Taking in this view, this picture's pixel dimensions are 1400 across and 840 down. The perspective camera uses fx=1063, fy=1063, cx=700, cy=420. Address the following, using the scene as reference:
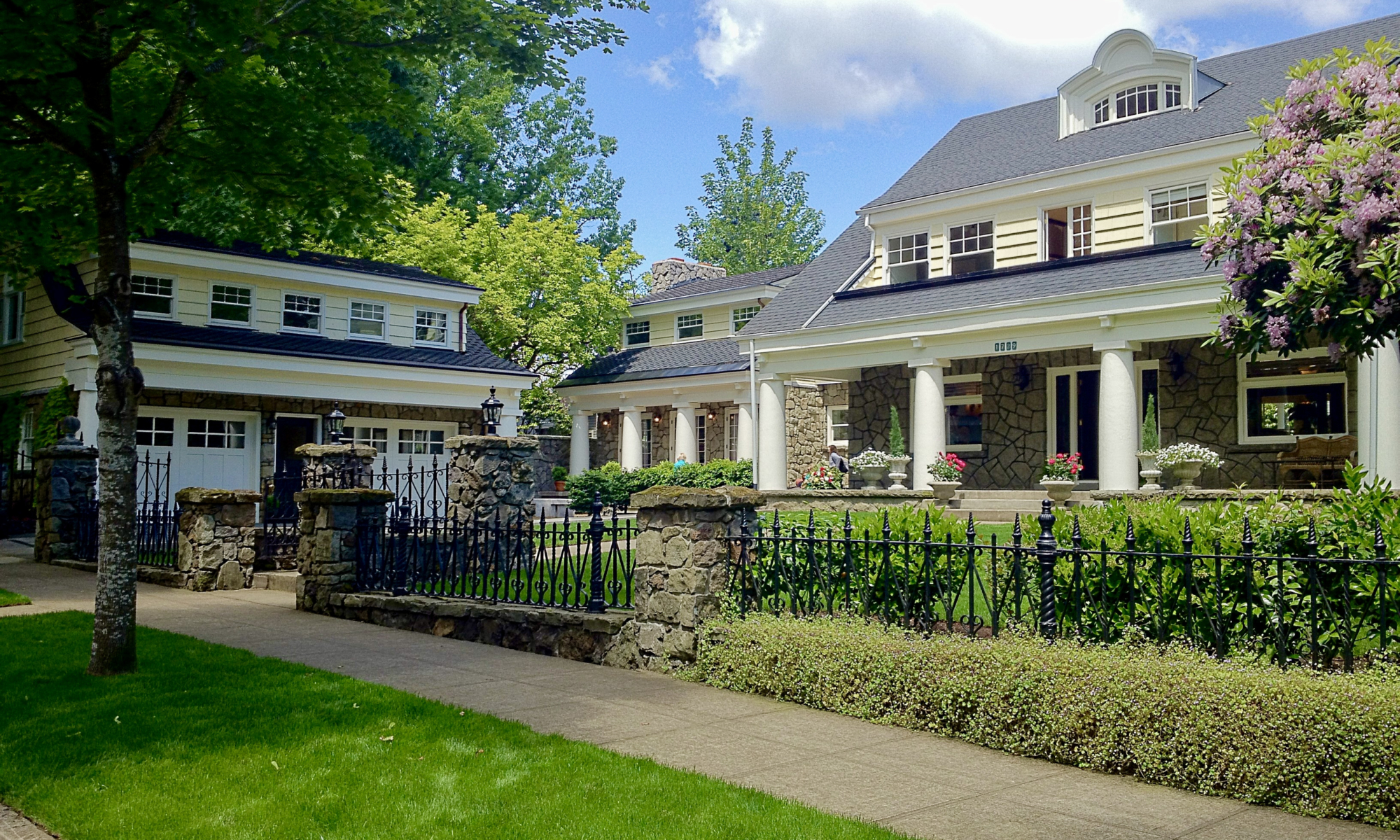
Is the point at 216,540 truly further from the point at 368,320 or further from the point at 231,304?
the point at 368,320

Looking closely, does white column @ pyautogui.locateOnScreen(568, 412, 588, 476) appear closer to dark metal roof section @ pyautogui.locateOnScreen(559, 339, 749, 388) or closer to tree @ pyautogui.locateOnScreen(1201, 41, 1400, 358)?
dark metal roof section @ pyautogui.locateOnScreen(559, 339, 749, 388)

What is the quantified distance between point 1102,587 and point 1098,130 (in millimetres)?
17797

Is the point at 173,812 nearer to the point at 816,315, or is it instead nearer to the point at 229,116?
the point at 229,116

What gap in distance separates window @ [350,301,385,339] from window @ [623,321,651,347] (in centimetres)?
1010

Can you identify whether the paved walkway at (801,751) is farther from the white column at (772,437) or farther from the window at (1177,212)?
the window at (1177,212)

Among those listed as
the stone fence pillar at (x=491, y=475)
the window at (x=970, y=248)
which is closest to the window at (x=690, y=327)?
the window at (x=970, y=248)

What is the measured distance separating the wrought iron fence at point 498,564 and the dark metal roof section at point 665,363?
15625 mm

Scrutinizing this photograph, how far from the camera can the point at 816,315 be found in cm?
2267

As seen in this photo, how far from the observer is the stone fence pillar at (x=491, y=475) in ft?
45.0

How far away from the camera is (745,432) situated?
87.9 ft

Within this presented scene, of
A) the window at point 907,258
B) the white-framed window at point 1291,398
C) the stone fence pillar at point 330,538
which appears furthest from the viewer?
the window at point 907,258

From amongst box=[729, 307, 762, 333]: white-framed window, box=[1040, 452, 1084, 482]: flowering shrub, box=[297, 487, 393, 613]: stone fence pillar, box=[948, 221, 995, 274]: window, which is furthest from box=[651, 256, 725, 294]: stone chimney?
box=[297, 487, 393, 613]: stone fence pillar

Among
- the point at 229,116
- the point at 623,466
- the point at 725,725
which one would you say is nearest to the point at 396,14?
the point at 229,116

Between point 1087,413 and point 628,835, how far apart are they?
62.7 ft
